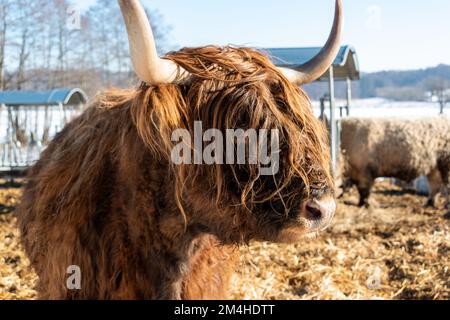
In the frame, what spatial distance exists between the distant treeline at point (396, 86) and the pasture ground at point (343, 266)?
78.4 inches

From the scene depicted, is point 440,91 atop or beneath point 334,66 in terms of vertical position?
beneath

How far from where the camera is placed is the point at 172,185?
229cm

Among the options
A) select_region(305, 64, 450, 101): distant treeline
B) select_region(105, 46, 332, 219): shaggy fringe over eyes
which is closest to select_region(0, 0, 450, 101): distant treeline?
select_region(305, 64, 450, 101): distant treeline

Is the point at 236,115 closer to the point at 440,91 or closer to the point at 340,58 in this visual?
the point at 340,58

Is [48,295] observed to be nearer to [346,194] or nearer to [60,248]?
[60,248]

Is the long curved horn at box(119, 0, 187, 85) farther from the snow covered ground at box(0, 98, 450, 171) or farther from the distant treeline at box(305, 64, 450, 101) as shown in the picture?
the snow covered ground at box(0, 98, 450, 171)

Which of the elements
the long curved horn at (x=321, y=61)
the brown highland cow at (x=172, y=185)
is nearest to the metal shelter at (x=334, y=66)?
the long curved horn at (x=321, y=61)

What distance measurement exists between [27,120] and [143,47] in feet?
56.0

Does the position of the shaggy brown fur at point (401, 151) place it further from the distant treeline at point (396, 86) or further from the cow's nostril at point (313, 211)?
the cow's nostril at point (313, 211)

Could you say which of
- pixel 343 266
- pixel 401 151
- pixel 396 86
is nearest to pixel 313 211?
pixel 343 266

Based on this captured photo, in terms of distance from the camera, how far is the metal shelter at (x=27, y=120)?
14.2 metres

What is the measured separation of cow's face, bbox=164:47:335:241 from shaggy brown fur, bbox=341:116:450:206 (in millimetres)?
9091

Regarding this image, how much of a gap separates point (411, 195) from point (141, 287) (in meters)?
11.0

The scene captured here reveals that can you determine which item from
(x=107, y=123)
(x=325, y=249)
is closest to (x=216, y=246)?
(x=107, y=123)
